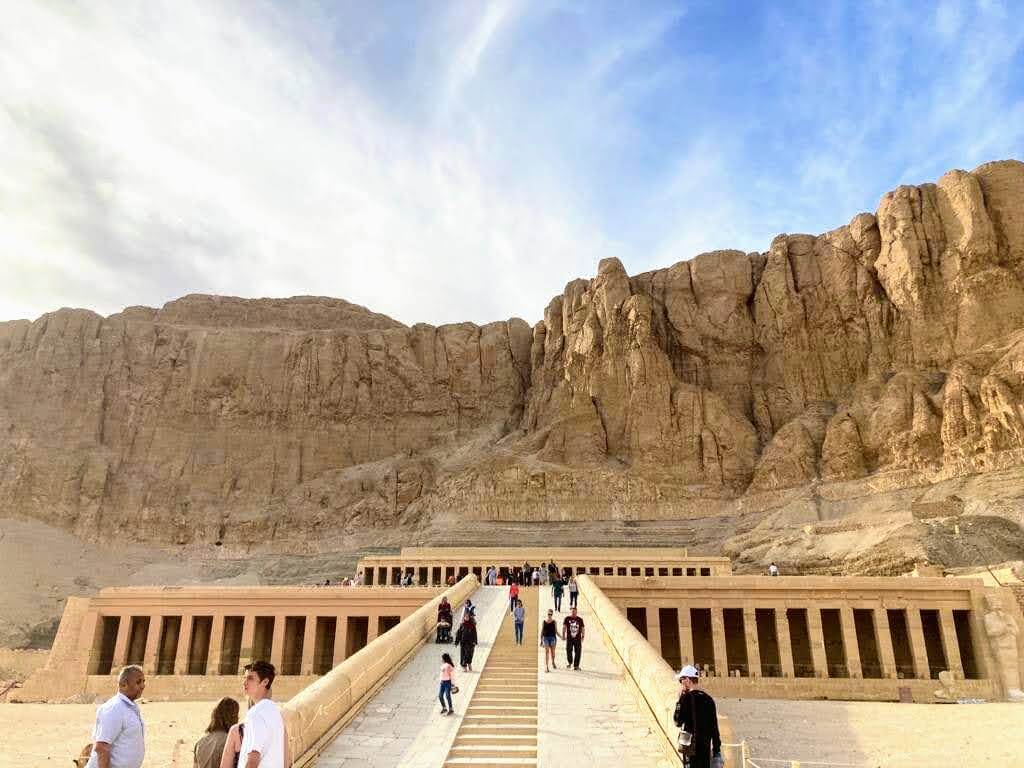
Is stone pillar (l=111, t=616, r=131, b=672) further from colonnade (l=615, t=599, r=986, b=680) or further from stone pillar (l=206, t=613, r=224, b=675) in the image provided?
colonnade (l=615, t=599, r=986, b=680)

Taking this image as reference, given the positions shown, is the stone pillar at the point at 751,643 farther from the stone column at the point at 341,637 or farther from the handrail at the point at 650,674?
the stone column at the point at 341,637

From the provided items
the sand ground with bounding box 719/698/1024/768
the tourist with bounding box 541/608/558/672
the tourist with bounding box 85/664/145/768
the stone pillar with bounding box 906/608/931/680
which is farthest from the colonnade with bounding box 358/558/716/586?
the tourist with bounding box 85/664/145/768

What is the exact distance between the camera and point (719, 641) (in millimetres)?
26078

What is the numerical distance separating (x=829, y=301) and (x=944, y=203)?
1148cm

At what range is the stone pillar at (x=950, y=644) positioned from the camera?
25250 millimetres

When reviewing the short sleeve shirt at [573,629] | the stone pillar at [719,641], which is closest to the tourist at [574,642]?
the short sleeve shirt at [573,629]

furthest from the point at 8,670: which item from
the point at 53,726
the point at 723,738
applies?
the point at 723,738

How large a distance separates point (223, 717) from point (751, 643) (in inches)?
923

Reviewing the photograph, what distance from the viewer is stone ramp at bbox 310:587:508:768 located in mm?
9188

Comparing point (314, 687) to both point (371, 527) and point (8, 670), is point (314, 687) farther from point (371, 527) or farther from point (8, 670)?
point (371, 527)

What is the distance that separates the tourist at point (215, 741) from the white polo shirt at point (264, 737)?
1.21ft

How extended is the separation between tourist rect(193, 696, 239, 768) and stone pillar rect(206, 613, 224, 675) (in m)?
23.8

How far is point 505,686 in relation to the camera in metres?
13.8

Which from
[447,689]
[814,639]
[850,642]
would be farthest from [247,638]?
[850,642]
